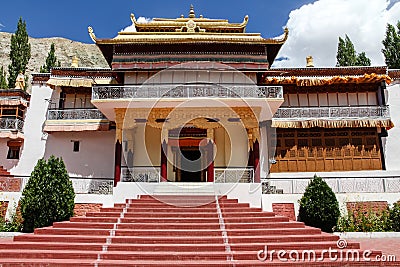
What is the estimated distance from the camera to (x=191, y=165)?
17188mm

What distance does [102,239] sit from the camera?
27.8 feet

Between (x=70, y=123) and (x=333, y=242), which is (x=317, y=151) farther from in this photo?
(x=70, y=123)

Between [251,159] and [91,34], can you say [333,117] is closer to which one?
[251,159]

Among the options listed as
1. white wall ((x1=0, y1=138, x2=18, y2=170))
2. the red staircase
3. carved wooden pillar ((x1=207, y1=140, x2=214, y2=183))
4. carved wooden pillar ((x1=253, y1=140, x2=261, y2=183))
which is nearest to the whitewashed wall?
white wall ((x1=0, y1=138, x2=18, y2=170))

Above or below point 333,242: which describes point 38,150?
above

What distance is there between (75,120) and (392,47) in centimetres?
2243

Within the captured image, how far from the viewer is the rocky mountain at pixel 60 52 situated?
6794 centimetres

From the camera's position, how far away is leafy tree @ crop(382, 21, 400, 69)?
25.5 meters

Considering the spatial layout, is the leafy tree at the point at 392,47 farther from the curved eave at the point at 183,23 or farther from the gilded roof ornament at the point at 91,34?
the gilded roof ornament at the point at 91,34

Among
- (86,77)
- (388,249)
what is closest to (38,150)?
(86,77)

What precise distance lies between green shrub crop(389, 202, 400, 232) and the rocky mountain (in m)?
63.9

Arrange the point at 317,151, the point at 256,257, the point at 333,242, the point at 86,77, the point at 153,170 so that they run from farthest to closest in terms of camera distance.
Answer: the point at 86,77
the point at 317,151
the point at 153,170
the point at 333,242
the point at 256,257

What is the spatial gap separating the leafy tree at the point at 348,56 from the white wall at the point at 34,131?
21.6 meters

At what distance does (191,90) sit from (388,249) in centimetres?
933
